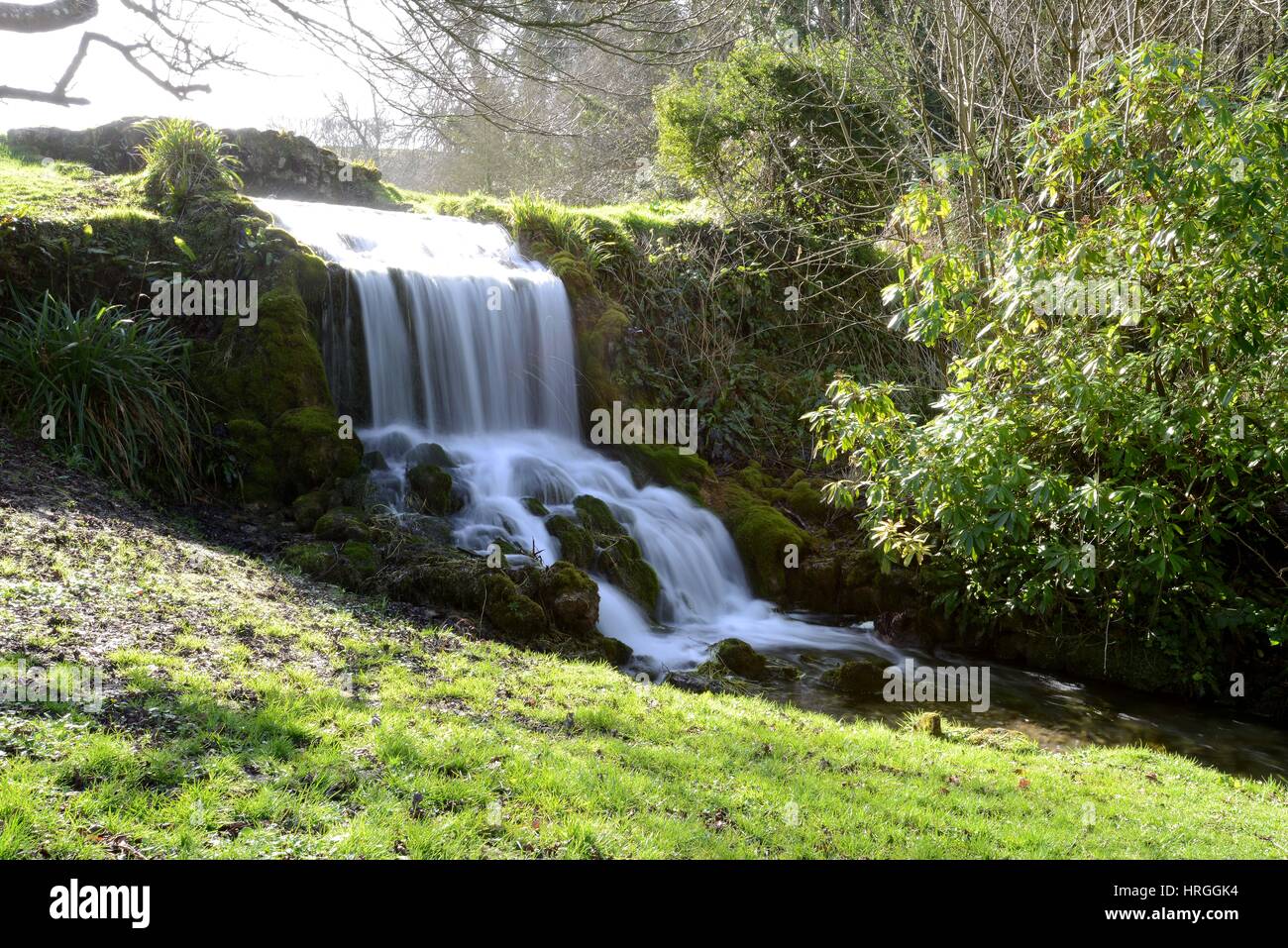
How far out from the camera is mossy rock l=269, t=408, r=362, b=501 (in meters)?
9.59

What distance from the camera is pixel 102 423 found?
8.70m

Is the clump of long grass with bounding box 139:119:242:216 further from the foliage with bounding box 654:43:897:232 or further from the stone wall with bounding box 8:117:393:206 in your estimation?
the foliage with bounding box 654:43:897:232

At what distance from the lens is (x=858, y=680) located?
333 inches

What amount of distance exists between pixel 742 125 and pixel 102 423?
1227 cm

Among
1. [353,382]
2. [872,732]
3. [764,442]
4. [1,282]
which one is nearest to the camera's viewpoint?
[872,732]

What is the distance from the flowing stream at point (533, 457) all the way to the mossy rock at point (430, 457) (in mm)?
106

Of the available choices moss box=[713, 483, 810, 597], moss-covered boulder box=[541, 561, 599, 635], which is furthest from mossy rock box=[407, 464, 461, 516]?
moss box=[713, 483, 810, 597]

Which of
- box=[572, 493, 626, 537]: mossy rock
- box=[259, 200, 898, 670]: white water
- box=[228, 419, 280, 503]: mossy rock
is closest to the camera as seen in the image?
box=[228, 419, 280, 503]: mossy rock

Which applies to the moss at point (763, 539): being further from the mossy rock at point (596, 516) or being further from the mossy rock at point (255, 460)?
the mossy rock at point (255, 460)

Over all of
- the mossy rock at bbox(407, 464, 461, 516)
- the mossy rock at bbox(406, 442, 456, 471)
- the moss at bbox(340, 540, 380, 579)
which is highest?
the mossy rock at bbox(406, 442, 456, 471)

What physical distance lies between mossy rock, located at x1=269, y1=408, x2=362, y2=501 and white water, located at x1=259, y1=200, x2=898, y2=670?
2.06 ft

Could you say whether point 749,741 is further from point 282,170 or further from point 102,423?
point 282,170

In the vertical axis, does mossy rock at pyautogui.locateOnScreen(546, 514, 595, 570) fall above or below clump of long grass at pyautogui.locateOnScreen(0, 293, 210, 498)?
below

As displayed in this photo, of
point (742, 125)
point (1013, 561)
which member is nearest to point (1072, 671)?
point (1013, 561)
